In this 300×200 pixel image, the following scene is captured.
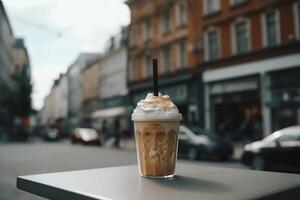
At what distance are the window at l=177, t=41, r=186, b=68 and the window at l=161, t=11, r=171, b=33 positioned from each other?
2174mm

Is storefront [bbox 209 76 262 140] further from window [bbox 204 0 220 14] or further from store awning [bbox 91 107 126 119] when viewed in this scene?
store awning [bbox 91 107 126 119]

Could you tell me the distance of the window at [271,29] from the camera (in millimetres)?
20297

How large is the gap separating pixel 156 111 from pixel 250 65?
19554 mm

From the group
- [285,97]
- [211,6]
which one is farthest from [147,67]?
[285,97]

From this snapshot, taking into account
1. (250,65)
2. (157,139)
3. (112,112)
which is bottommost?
(157,139)

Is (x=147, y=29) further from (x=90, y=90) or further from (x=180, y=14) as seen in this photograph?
(x=90, y=90)

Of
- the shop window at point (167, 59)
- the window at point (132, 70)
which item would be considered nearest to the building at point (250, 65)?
the shop window at point (167, 59)

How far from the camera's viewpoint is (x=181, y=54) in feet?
91.1

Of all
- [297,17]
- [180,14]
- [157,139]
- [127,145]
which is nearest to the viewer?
[157,139]

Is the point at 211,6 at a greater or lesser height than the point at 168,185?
greater

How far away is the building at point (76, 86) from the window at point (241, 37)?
160ft

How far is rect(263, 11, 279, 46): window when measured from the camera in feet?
66.6

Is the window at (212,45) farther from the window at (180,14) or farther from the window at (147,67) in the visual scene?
the window at (147,67)

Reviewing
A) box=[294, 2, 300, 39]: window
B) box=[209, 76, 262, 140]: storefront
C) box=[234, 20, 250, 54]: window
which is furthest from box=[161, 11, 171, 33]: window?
box=[294, 2, 300, 39]: window
